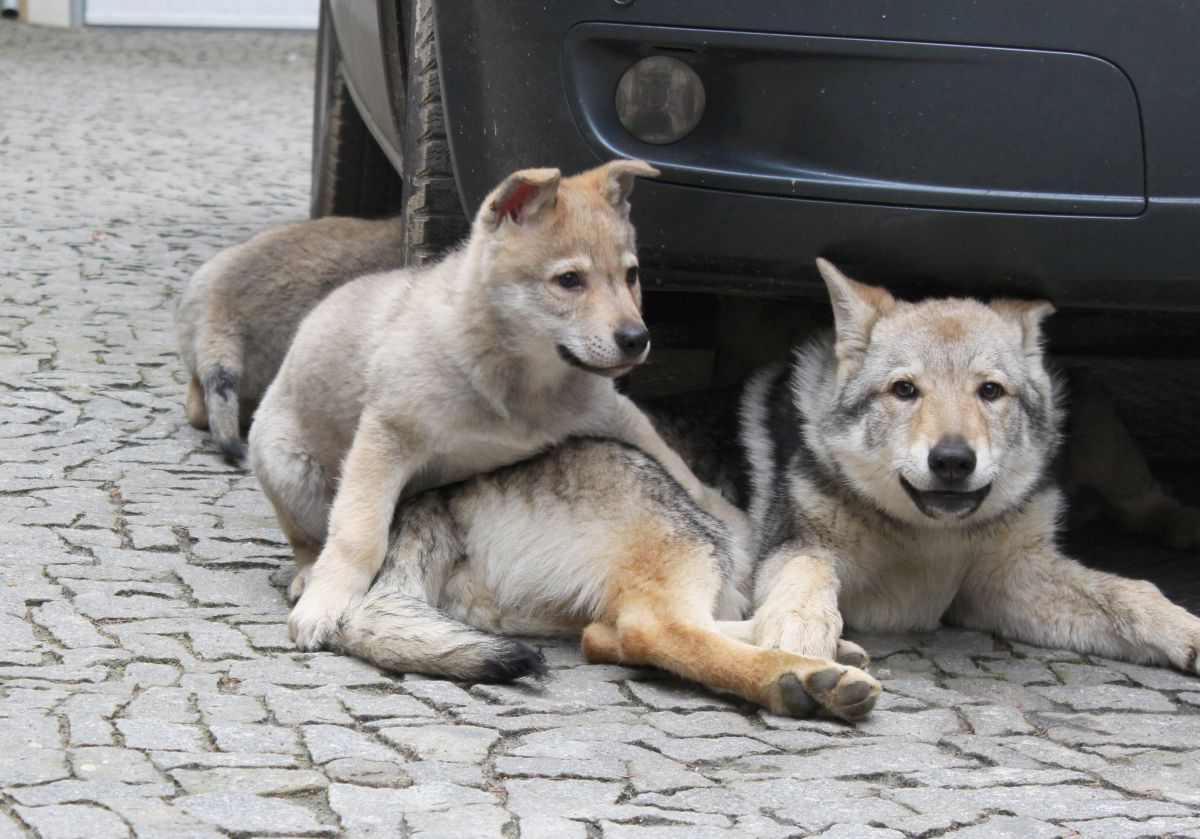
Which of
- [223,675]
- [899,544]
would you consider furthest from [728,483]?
[223,675]

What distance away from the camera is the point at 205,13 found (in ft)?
70.8

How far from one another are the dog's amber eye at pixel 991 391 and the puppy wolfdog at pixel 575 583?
75 cm

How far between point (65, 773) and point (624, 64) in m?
2.09

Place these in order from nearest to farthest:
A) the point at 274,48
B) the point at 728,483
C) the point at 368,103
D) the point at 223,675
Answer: the point at 223,675 < the point at 728,483 < the point at 368,103 < the point at 274,48

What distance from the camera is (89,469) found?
5180mm

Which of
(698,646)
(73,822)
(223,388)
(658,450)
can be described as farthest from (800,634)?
(223,388)

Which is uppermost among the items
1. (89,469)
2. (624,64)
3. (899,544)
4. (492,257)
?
(624,64)

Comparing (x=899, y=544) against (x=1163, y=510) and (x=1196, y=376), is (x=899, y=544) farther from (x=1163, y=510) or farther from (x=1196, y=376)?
(x=1196, y=376)

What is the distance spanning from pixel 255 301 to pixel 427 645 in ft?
8.47

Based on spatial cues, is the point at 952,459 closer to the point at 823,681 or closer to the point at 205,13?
the point at 823,681

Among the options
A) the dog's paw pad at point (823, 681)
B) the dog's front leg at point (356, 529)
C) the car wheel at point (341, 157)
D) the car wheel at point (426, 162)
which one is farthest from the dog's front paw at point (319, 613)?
the car wheel at point (341, 157)

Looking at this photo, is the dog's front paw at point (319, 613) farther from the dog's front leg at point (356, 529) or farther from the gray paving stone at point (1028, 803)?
the gray paving stone at point (1028, 803)

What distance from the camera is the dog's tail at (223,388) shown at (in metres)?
5.42

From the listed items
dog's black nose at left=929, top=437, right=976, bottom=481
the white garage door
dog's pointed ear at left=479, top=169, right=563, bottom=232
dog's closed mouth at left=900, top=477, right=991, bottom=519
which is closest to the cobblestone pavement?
dog's closed mouth at left=900, top=477, right=991, bottom=519
